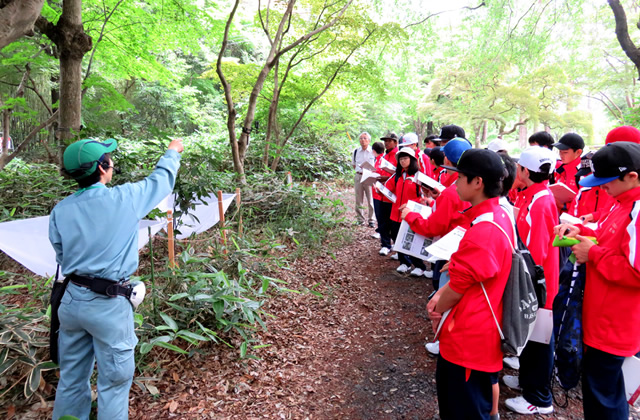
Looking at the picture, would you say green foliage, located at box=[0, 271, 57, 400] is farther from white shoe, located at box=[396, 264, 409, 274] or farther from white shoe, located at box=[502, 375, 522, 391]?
white shoe, located at box=[396, 264, 409, 274]

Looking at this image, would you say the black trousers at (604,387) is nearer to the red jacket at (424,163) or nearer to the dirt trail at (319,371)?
the dirt trail at (319,371)

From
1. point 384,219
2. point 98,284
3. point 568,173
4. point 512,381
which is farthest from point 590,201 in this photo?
point 98,284

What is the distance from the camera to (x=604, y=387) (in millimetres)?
1971

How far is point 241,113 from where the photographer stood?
38.0ft

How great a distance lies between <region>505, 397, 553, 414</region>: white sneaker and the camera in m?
2.54

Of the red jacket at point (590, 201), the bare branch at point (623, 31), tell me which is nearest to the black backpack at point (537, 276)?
the red jacket at point (590, 201)

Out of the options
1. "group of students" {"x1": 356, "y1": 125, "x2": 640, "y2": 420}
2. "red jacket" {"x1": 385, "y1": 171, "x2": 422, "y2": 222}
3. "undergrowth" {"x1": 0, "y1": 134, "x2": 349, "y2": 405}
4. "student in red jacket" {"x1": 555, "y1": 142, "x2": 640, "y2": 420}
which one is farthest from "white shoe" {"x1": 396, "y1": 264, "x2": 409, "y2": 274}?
"student in red jacket" {"x1": 555, "y1": 142, "x2": 640, "y2": 420}

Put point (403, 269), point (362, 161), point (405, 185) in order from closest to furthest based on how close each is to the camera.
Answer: point (405, 185) → point (403, 269) → point (362, 161)

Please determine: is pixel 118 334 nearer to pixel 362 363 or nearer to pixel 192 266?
pixel 192 266

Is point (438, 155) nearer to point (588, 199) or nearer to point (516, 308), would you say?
point (588, 199)

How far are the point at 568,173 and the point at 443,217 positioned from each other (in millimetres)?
2460

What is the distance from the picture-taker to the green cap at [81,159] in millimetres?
1981

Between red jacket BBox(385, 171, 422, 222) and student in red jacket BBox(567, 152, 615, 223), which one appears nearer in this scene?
student in red jacket BBox(567, 152, 615, 223)

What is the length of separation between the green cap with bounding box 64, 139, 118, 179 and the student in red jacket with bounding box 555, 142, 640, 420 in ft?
8.92
